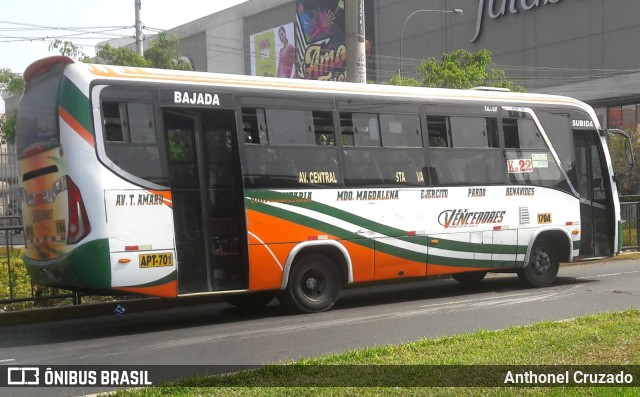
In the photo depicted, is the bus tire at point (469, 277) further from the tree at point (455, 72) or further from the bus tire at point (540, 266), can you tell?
the tree at point (455, 72)

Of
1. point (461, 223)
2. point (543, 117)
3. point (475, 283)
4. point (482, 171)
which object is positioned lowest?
point (475, 283)

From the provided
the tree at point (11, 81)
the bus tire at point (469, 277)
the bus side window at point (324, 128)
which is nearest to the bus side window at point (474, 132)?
the bus side window at point (324, 128)

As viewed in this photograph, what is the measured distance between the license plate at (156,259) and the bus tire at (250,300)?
245cm

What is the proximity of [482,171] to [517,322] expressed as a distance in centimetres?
400

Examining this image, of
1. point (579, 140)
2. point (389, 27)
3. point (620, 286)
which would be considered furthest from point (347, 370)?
point (389, 27)

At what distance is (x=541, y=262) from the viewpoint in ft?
A: 49.4

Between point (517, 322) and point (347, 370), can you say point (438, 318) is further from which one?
point (347, 370)

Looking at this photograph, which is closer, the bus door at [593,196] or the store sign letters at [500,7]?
the bus door at [593,196]

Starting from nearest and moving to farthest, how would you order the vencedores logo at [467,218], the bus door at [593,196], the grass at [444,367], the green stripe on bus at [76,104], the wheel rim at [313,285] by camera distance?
the grass at [444,367]
the green stripe on bus at [76,104]
the wheel rim at [313,285]
the vencedores logo at [467,218]
the bus door at [593,196]

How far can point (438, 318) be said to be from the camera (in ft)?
37.0

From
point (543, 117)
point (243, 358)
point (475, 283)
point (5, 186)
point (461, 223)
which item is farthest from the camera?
point (5, 186)

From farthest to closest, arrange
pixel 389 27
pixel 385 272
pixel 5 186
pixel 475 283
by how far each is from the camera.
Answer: pixel 389 27 → pixel 5 186 → pixel 475 283 → pixel 385 272

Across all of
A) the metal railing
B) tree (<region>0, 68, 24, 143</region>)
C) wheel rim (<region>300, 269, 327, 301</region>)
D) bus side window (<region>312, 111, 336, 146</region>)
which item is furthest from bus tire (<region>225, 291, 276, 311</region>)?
tree (<region>0, 68, 24, 143</region>)

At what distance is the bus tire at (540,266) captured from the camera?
1491 centimetres
